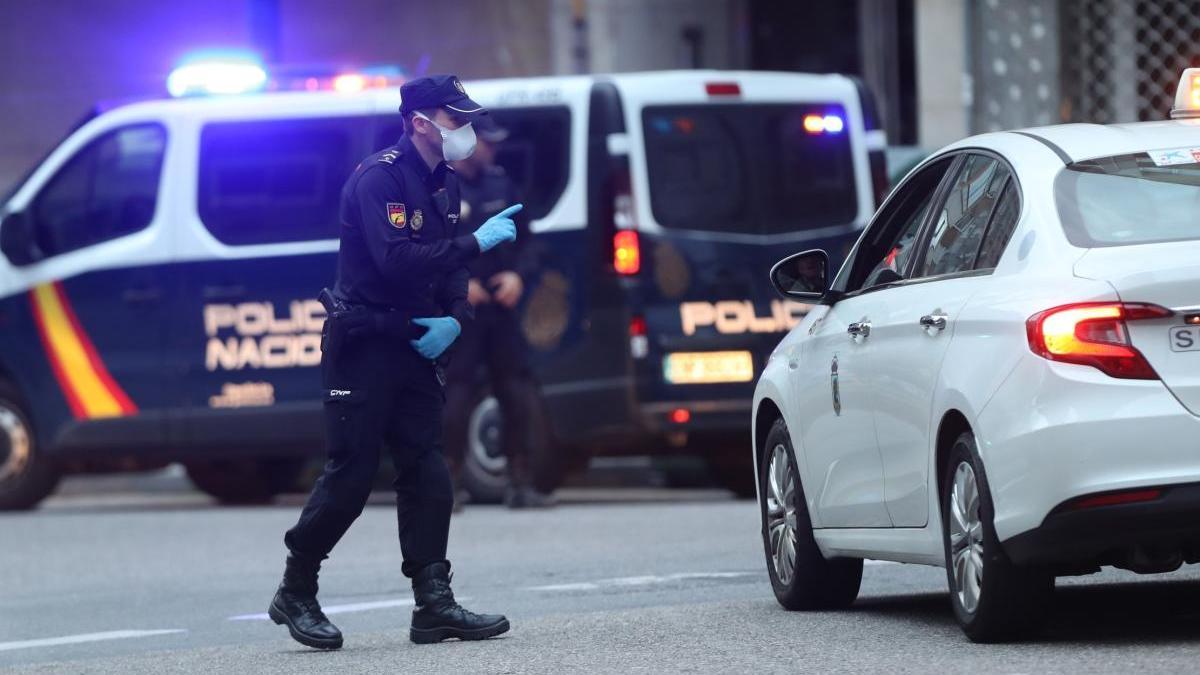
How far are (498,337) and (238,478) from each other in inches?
133

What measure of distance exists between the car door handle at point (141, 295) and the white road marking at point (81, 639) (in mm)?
6167

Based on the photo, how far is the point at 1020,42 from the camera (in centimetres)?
1557

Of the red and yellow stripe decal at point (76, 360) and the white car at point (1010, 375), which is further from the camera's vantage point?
the red and yellow stripe decal at point (76, 360)

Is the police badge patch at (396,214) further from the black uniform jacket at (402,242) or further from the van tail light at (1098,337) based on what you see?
the van tail light at (1098,337)

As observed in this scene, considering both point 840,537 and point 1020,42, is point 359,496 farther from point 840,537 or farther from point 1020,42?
point 1020,42

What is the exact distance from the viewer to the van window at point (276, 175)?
47.4 feet

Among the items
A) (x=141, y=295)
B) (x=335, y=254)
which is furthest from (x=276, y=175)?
(x=141, y=295)

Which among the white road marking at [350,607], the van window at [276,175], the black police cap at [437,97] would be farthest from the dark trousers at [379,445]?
the van window at [276,175]

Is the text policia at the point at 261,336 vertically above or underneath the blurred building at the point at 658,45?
underneath

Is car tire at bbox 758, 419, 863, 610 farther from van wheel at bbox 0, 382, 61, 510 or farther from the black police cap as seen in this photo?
van wheel at bbox 0, 382, 61, 510

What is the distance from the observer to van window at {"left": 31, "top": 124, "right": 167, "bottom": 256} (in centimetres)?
1480

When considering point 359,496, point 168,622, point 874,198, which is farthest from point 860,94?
point 359,496

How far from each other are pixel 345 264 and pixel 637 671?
177 cm

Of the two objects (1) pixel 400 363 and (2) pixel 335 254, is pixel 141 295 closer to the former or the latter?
(2) pixel 335 254
